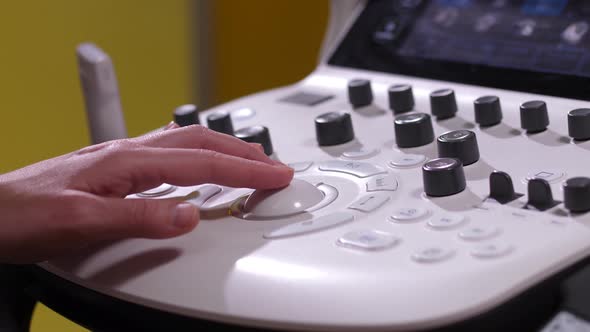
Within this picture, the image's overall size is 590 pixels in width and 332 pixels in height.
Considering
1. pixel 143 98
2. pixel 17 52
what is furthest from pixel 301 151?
pixel 143 98

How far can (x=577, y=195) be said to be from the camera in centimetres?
46

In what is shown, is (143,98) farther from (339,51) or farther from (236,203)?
(236,203)

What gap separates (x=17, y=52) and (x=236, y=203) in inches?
26.7

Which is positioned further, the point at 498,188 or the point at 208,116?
the point at 208,116

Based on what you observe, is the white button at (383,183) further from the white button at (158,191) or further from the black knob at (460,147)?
the white button at (158,191)

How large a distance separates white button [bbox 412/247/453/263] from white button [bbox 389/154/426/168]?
147mm

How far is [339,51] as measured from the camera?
0.82 meters

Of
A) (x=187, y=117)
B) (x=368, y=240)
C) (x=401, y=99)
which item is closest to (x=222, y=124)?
(x=187, y=117)

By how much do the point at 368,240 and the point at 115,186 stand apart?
156 millimetres

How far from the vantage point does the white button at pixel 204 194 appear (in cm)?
55

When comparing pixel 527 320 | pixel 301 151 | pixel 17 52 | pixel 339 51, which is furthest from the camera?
pixel 17 52

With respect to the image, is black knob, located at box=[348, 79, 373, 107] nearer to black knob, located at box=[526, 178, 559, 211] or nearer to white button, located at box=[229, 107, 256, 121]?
white button, located at box=[229, 107, 256, 121]

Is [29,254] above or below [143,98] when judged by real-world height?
above

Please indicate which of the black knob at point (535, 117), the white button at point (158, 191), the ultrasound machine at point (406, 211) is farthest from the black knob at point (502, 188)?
the white button at point (158, 191)
